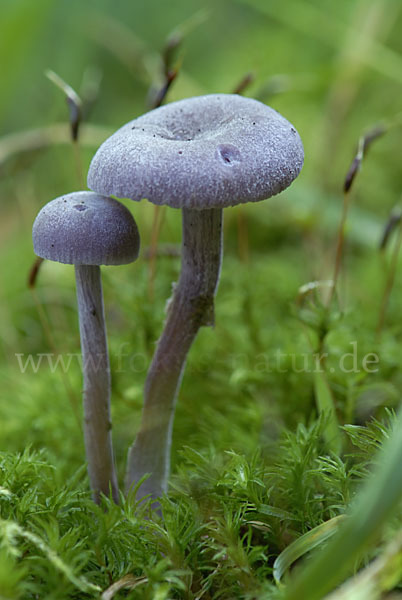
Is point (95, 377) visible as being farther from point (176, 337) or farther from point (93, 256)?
point (93, 256)

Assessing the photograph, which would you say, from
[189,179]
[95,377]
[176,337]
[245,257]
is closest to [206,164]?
[189,179]

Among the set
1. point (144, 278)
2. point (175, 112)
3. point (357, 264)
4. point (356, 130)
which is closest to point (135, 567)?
point (175, 112)

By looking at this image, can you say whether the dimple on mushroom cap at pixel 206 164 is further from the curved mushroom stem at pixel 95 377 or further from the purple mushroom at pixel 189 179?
the curved mushroom stem at pixel 95 377

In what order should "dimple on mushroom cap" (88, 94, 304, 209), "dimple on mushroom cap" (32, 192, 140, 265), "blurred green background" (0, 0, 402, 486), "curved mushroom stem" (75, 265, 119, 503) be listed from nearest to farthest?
1. "dimple on mushroom cap" (88, 94, 304, 209)
2. "dimple on mushroom cap" (32, 192, 140, 265)
3. "curved mushroom stem" (75, 265, 119, 503)
4. "blurred green background" (0, 0, 402, 486)

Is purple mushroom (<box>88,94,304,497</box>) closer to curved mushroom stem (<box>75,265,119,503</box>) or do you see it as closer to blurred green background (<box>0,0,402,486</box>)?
curved mushroom stem (<box>75,265,119,503</box>)

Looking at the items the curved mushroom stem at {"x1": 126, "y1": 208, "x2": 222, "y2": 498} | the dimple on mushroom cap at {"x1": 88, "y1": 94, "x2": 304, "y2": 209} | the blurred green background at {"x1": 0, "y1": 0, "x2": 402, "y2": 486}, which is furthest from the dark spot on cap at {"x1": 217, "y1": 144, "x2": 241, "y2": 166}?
the blurred green background at {"x1": 0, "y1": 0, "x2": 402, "y2": 486}

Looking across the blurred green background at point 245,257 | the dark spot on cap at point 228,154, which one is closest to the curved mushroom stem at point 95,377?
the blurred green background at point 245,257
